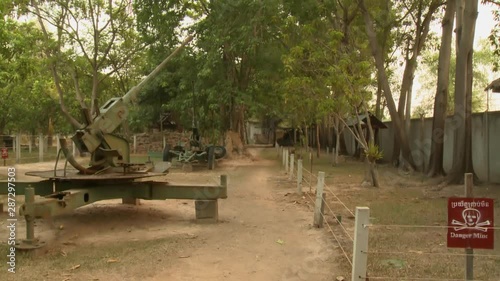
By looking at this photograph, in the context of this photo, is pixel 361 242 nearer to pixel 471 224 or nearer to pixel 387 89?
pixel 471 224

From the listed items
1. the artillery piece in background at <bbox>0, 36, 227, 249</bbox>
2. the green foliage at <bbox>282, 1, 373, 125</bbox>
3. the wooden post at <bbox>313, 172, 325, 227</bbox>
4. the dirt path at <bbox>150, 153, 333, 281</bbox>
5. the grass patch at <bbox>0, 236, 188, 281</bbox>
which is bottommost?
the dirt path at <bbox>150, 153, 333, 281</bbox>

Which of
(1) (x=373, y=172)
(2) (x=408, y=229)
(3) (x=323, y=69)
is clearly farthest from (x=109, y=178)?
(1) (x=373, y=172)

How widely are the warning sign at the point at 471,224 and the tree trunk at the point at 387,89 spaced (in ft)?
44.1

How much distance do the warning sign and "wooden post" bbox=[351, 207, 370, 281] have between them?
0.98m

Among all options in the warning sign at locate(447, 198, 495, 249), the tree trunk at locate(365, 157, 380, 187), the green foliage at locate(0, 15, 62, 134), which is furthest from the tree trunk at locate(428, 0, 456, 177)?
the green foliage at locate(0, 15, 62, 134)

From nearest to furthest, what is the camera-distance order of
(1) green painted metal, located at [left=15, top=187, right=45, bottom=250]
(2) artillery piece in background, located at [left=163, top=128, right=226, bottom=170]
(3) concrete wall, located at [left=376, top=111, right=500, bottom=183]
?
(1) green painted metal, located at [left=15, top=187, right=45, bottom=250] < (3) concrete wall, located at [left=376, top=111, right=500, bottom=183] < (2) artillery piece in background, located at [left=163, top=128, right=226, bottom=170]

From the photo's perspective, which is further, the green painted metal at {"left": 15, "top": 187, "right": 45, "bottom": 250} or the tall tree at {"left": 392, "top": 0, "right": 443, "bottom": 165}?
the tall tree at {"left": 392, "top": 0, "right": 443, "bottom": 165}

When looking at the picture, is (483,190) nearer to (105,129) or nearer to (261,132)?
(105,129)

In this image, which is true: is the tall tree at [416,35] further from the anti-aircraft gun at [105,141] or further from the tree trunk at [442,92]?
the anti-aircraft gun at [105,141]

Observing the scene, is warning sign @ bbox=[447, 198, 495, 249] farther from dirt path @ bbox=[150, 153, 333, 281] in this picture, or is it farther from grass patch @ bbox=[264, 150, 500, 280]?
dirt path @ bbox=[150, 153, 333, 281]

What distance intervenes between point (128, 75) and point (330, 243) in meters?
32.6

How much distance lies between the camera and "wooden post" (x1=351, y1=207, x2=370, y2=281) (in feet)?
→ 16.2

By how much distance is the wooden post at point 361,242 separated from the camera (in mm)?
4941

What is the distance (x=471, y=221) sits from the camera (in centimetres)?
409
